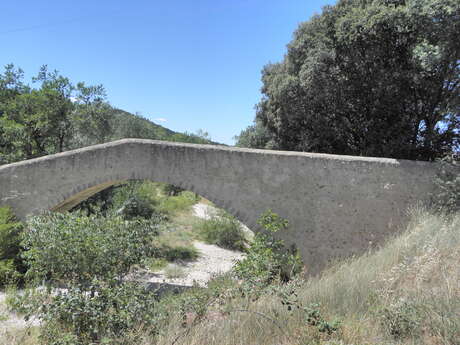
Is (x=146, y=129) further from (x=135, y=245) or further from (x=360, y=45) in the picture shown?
(x=135, y=245)

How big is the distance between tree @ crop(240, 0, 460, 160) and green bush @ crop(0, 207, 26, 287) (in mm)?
9021

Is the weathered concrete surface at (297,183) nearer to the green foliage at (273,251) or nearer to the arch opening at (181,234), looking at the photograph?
the green foliage at (273,251)

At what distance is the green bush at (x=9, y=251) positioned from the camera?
23.0 ft

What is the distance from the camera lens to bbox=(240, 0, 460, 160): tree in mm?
8406

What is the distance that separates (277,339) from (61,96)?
50.7ft

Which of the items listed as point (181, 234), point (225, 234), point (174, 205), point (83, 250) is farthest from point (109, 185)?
point (174, 205)

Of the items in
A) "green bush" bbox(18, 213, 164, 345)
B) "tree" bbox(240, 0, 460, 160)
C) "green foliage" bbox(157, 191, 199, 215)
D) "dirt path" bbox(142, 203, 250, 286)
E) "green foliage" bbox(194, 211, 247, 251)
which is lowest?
"dirt path" bbox(142, 203, 250, 286)

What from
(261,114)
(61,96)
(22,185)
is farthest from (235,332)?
(61,96)

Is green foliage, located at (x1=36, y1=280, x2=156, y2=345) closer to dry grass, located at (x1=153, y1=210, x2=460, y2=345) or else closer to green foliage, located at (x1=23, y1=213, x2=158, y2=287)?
green foliage, located at (x1=23, y1=213, x2=158, y2=287)

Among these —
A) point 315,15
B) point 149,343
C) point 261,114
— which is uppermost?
point 315,15

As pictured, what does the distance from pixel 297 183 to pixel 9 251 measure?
7.17m

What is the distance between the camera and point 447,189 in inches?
240

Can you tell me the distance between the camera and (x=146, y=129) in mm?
28656

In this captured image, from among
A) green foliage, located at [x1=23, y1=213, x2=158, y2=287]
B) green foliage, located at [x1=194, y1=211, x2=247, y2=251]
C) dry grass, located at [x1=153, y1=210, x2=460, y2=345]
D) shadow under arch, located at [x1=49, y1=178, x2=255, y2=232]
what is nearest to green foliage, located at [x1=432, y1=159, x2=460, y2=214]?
dry grass, located at [x1=153, y1=210, x2=460, y2=345]
